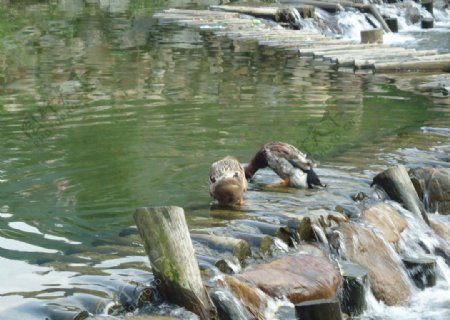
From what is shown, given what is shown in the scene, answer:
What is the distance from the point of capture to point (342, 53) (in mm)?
22141

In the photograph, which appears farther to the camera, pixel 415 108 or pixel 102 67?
pixel 102 67

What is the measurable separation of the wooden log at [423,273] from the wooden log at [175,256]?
8.96ft

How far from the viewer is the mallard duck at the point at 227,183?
10.0 metres

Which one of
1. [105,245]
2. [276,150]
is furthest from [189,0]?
[105,245]

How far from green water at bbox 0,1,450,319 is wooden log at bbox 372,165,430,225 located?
416mm

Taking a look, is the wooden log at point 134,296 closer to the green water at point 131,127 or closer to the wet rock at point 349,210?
the green water at point 131,127

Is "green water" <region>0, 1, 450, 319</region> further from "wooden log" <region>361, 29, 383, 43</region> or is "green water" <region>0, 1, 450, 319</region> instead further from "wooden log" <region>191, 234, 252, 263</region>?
"wooden log" <region>361, 29, 383, 43</region>

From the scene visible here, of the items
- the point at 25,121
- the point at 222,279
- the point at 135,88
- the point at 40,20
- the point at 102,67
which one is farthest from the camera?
the point at 40,20

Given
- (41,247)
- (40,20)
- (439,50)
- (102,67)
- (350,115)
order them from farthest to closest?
(40,20), (439,50), (102,67), (350,115), (41,247)

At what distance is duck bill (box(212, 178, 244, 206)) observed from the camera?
9.99 meters

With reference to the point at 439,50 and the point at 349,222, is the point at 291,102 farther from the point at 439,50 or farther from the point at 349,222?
the point at 439,50

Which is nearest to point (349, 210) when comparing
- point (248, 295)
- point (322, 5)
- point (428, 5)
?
point (248, 295)

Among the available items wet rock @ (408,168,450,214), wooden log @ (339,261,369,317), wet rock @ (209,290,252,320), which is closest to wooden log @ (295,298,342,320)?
wet rock @ (209,290,252,320)

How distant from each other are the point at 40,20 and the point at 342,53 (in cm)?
888
